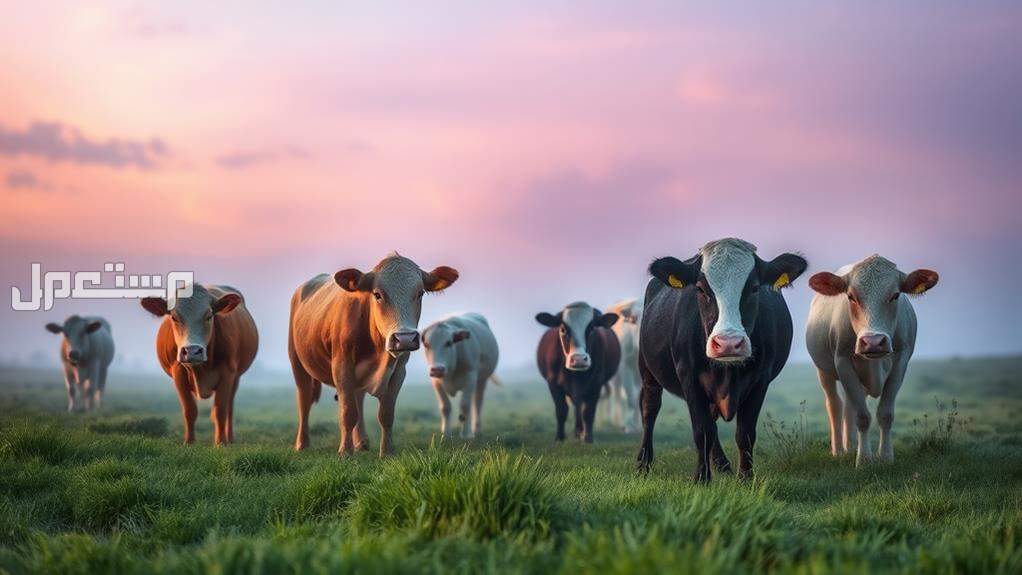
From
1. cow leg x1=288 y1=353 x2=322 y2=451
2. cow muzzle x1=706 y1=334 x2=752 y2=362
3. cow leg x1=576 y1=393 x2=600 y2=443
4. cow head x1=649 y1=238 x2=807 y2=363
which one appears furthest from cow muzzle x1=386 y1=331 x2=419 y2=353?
cow leg x1=576 y1=393 x2=600 y2=443

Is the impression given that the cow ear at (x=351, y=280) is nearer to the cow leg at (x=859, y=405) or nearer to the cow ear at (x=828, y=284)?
the cow ear at (x=828, y=284)

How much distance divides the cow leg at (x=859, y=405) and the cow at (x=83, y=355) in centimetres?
1998

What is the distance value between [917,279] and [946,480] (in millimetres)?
2544

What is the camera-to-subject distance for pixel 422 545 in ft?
17.6

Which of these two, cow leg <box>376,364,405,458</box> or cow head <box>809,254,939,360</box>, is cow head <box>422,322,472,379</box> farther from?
cow head <box>809,254,939,360</box>

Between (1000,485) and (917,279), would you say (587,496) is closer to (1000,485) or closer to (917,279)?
(1000,485)

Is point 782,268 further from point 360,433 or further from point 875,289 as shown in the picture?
point 360,433

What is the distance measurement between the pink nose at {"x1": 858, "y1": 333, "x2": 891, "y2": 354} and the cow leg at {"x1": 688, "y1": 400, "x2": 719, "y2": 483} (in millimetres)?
2156

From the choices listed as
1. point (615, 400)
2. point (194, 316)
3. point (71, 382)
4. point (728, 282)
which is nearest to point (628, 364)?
point (615, 400)

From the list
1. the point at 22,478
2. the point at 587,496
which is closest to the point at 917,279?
the point at 587,496

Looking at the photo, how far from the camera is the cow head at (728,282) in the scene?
28.0 ft

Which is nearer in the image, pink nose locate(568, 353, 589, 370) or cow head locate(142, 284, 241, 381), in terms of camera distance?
cow head locate(142, 284, 241, 381)

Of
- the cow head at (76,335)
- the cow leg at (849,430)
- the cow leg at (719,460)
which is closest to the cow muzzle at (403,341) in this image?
the cow leg at (719,460)

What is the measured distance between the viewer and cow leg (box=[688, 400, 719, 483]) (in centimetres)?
907
